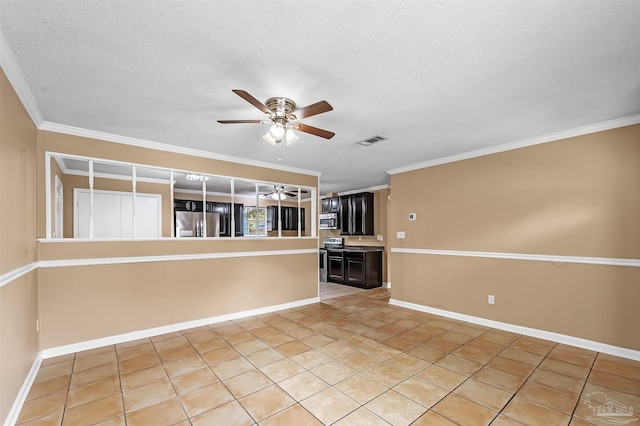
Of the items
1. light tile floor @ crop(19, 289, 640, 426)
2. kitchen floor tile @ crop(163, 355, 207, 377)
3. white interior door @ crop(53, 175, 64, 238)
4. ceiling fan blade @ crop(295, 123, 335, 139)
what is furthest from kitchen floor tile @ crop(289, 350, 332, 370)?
white interior door @ crop(53, 175, 64, 238)

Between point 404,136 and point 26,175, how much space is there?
3.93 m

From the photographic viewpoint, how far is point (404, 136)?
366cm

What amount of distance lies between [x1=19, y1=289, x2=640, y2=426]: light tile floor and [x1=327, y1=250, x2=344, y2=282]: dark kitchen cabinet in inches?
136

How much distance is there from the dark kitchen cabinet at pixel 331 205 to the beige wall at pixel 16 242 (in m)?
6.18

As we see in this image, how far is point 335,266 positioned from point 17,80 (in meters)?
6.48

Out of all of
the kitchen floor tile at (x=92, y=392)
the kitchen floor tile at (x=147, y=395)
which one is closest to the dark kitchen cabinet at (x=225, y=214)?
the kitchen floor tile at (x=92, y=392)

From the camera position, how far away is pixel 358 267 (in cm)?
693

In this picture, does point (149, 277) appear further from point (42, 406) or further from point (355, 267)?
point (355, 267)

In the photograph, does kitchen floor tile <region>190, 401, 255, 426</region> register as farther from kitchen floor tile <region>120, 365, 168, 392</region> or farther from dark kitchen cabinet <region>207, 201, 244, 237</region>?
dark kitchen cabinet <region>207, 201, 244, 237</region>

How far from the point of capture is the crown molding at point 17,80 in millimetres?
1864

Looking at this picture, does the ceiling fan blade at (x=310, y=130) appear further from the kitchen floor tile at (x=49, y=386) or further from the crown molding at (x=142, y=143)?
the kitchen floor tile at (x=49, y=386)

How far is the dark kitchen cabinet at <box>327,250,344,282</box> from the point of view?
24.1 feet

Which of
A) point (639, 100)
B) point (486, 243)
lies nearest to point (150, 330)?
point (486, 243)

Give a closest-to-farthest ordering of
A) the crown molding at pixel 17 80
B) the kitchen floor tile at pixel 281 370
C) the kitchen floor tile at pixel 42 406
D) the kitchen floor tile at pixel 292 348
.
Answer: the crown molding at pixel 17 80 → the kitchen floor tile at pixel 42 406 → the kitchen floor tile at pixel 281 370 → the kitchen floor tile at pixel 292 348
